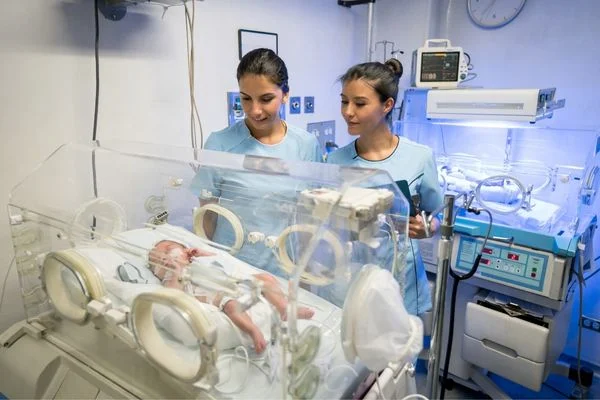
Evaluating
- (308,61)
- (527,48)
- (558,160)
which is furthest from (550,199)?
(308,61)

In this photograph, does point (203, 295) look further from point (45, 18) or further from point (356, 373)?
point (45, 18)

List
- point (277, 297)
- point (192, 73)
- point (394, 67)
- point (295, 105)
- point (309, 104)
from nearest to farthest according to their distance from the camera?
1. point (277, 297)
2. point (394, 67)
3. point (192, 73)
4. point (295, 105)
5. point (309, 104)

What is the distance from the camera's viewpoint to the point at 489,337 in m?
1.88

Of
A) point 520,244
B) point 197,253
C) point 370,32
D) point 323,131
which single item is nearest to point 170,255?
point 197,253

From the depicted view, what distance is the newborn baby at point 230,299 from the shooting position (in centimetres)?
87

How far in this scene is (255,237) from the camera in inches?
51.1

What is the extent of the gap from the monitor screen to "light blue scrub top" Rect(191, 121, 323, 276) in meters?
0.96

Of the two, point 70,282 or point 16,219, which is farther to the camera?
point 16,219

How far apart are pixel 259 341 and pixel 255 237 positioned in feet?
1.32

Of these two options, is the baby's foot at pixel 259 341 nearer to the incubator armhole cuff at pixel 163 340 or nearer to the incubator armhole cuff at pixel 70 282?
the incubator armhole cuff at pixel 163 340

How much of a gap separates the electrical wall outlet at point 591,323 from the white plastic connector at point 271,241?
206 cm

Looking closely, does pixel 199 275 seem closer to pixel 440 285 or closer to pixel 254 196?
pixel 254 196

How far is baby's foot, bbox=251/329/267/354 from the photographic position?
3.11ft

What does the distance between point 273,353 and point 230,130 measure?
0.94 metres
